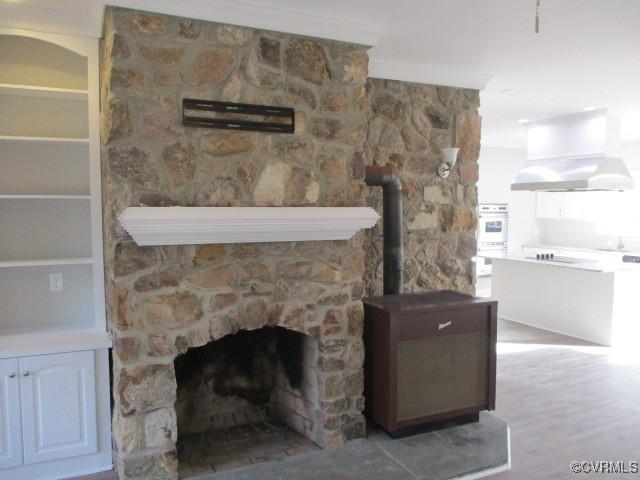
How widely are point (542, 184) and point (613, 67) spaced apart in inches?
76.6

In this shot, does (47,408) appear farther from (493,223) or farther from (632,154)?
(632,154)

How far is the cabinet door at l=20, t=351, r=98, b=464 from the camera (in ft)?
8.68

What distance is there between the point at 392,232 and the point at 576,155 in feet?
9.15

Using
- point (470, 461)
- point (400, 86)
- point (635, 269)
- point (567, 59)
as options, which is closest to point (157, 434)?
point (470, 461)

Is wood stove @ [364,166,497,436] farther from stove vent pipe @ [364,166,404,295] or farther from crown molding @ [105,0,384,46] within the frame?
crown molding @ [105,0,384,46]

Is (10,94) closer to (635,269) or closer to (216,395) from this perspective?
(216,395)

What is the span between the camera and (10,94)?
2.91 meters

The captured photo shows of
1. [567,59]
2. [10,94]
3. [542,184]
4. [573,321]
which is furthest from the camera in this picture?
[573,321]

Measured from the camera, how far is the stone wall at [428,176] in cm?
364

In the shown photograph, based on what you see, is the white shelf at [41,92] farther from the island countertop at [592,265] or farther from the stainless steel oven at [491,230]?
the stainless steel oven at [491,230]

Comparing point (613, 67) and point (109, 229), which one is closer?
point (109, 229)

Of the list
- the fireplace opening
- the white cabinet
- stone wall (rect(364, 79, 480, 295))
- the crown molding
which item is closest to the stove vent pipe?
stone wall (rect(364, 79, 480, 295))

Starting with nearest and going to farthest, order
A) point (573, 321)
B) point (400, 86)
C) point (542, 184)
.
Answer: point (400, 86) < point (542, 184) < point (573, 321)

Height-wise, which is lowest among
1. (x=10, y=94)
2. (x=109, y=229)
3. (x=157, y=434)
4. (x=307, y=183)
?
(x=157, y=434)
